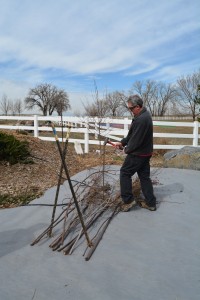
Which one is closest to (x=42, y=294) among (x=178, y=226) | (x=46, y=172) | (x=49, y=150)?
(x=178, y=226)

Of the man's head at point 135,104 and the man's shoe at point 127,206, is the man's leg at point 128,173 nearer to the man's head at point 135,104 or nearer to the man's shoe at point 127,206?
the man's shoe at point 127,206

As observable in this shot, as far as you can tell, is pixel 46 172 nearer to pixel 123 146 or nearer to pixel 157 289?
pixel 123 146

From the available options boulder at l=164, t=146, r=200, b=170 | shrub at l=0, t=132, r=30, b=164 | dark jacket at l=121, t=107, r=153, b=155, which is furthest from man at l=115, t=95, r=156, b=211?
shrub at l=0, t=132, r=30, b=164

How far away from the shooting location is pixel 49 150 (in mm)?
10023

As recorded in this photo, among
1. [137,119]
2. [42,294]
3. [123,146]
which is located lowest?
[42,294]

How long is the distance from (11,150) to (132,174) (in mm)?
4017

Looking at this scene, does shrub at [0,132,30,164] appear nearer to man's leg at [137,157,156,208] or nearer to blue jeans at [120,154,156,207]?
blue jeans at [120,154,156,207]

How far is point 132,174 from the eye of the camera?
425 centimetres

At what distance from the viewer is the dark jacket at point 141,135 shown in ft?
13.2

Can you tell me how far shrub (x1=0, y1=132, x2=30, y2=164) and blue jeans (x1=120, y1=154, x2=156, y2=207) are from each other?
3.79 m

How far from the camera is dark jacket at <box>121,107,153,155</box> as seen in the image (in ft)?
13.2

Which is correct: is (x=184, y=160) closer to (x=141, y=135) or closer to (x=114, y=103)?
(x=141, y=135)

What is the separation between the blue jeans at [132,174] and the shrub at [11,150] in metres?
3.79

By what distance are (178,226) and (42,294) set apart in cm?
200
